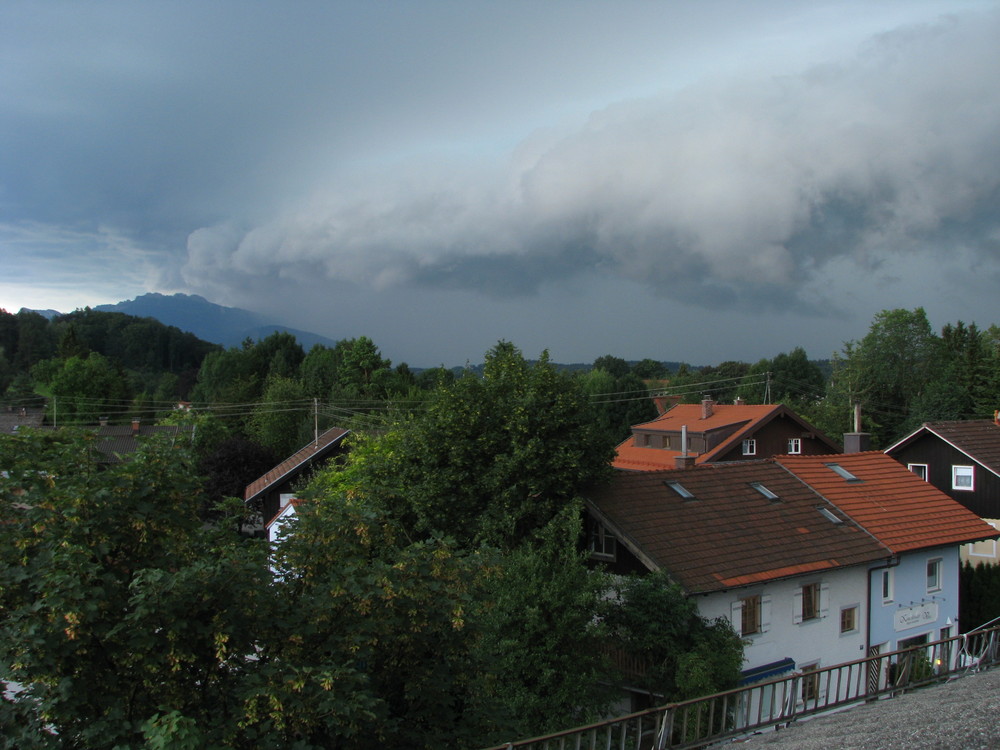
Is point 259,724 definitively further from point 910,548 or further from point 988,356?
point 988,356

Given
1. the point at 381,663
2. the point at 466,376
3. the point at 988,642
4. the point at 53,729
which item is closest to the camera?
the point at 53,729

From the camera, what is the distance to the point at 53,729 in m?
6.60

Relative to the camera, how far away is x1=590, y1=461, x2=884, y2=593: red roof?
1956 centimetres

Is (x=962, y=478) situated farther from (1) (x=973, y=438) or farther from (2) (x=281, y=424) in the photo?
(2) (x=281, y=424)

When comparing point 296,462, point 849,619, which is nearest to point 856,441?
point 849,619

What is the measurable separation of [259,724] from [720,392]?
12326 cm

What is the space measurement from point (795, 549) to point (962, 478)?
73.2 feet

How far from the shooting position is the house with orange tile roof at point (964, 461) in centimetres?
3662

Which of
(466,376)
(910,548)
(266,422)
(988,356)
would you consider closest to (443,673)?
(466,376)

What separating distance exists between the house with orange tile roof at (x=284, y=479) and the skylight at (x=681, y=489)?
21.5 meters

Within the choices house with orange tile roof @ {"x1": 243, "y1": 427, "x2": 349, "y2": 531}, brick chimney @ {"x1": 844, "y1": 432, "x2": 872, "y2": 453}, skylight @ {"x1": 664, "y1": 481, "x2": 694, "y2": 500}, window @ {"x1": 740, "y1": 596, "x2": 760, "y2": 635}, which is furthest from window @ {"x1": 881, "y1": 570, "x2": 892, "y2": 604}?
house with orange tile roof @ {"x1": 243, "y1": 427, "x2": 349, "y2": 531}

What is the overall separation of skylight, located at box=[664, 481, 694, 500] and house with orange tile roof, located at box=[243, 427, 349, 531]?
21479 mm

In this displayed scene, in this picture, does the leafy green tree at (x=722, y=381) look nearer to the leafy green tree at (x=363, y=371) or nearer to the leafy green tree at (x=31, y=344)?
the leafy green tree at (x=363, y=371)

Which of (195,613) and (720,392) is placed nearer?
(195,613)
